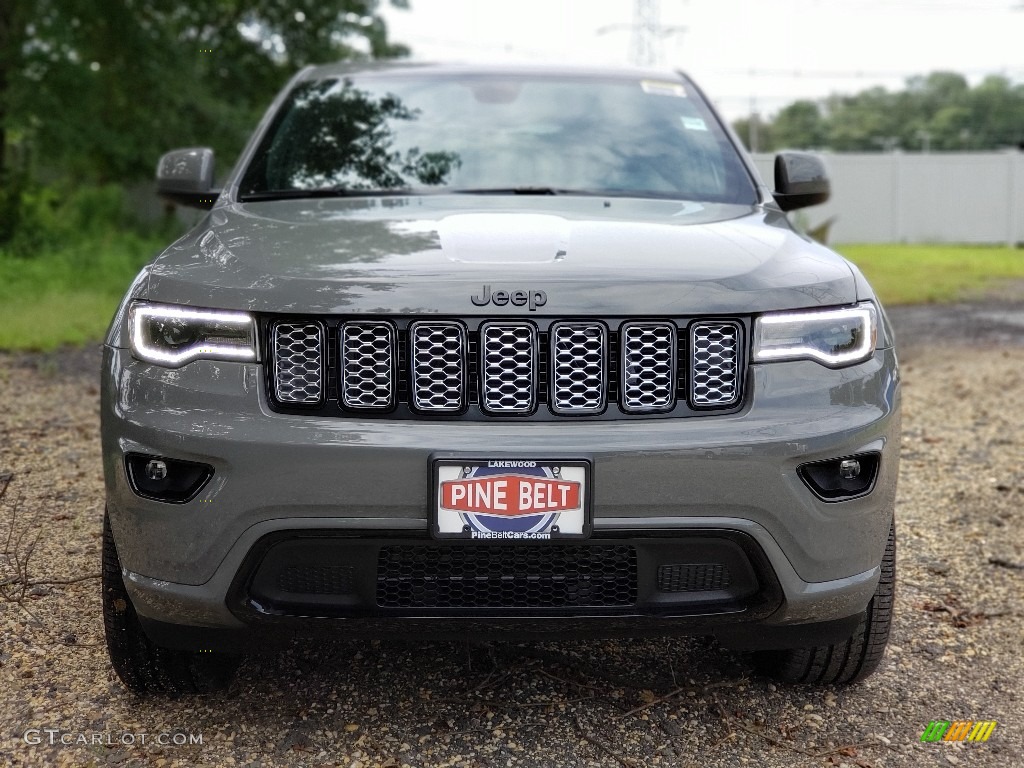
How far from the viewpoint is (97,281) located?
510 inches

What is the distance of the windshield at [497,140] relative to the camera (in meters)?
3.59

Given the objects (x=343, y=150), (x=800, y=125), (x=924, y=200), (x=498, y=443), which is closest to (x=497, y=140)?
(x=343, y=150)

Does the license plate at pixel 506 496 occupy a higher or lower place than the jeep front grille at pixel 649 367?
lower

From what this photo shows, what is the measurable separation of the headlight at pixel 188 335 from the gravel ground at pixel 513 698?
94 centimetres

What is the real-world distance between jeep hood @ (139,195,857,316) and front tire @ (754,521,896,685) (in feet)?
2.45

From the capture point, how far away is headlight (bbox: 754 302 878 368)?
2.50 meters

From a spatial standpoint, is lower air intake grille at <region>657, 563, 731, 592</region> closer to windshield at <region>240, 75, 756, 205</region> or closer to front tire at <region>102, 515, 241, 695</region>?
front tire at <region>102, 515, 241, 695</region>

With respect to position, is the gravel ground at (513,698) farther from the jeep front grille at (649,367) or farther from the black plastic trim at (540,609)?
the jeep front grille at (649,367)

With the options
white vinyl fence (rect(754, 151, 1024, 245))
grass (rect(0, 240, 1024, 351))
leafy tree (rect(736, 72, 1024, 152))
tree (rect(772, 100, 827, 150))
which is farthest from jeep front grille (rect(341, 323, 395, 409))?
tree (rect(772, 100, 827, 150))

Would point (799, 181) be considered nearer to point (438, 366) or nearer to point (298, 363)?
point (438, 366)

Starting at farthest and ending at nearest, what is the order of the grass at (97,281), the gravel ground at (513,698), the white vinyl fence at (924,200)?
the white vinyl fence at (924,200)
the grass at (97,281)
the gravel ground at (513,698)

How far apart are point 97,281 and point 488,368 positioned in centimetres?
1153

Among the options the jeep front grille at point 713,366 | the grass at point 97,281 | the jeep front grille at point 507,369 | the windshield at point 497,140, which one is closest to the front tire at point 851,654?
the jeep front grille at point 713,366

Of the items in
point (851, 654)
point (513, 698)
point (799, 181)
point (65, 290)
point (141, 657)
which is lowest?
point (65, 290)
